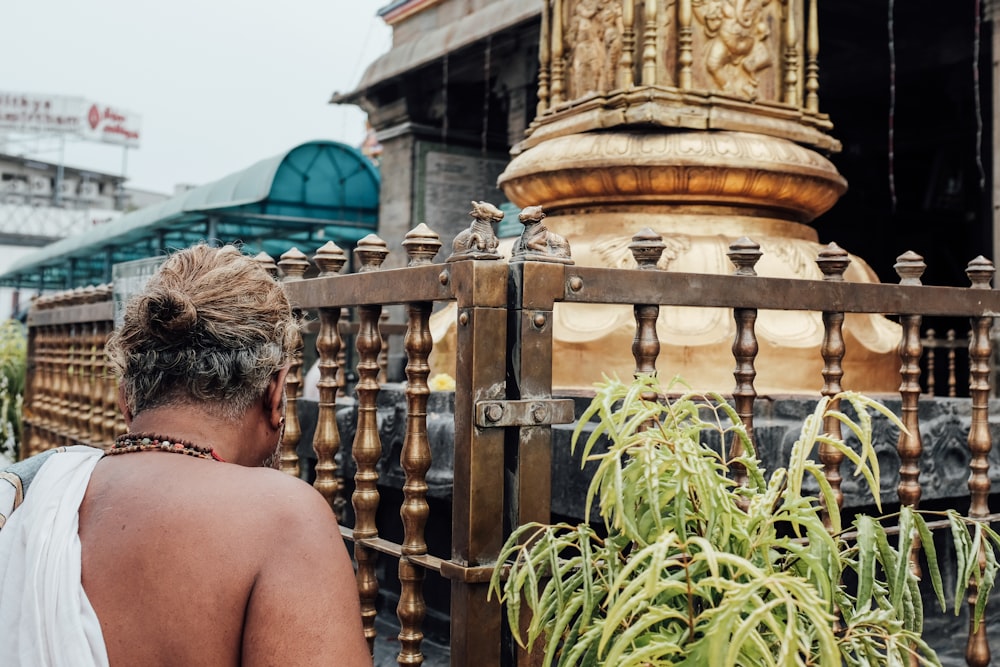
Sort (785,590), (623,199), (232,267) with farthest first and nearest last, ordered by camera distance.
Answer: (623,199), (232,267), (785,590)

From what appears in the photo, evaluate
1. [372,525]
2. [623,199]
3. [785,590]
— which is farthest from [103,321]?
[785,590]

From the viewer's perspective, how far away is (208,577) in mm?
1360

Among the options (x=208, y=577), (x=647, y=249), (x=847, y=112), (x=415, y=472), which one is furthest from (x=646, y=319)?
(x=847, y=112)

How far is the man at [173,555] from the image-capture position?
4.43 feet

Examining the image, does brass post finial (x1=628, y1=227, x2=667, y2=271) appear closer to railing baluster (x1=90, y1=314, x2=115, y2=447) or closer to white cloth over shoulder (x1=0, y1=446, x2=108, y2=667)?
white cloth over shoulder (x1=0, y1=446, x2=108, y2=667)

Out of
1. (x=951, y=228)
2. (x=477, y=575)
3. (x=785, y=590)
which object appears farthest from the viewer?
(x=951, y=228)

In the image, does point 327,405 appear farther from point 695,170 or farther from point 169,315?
point 695,170

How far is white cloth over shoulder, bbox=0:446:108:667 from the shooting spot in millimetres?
1314

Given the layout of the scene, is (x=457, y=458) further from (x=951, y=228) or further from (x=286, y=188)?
(x=286, y=188)

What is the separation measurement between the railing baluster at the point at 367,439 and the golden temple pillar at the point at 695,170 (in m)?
1.27

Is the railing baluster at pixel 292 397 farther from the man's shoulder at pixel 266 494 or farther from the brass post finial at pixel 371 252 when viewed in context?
the man's shoulder at pixel 266 494

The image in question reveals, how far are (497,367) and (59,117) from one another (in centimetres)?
5479

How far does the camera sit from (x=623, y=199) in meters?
3.84

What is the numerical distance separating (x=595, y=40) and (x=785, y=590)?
3138 millimetres
